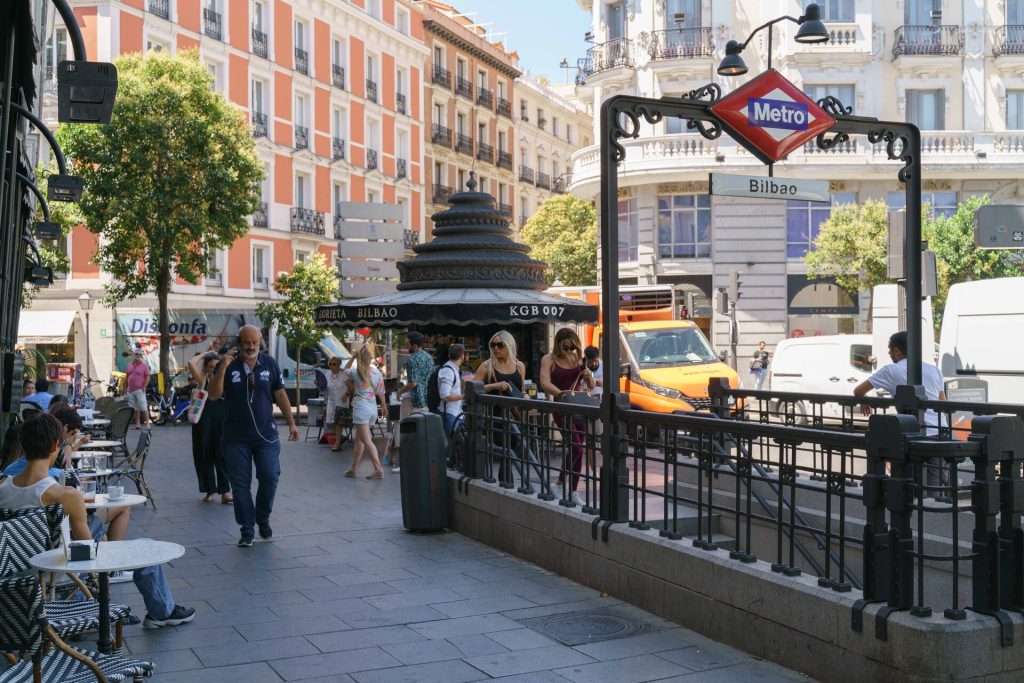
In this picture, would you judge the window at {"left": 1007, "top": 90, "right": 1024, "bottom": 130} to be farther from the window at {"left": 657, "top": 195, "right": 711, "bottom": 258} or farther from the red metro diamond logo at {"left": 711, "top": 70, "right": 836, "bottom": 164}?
the red metro diamond logo at {"left": 711, "top": 70, "right": 836, "bottom": 164}

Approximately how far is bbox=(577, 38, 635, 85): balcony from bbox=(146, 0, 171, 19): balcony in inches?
572

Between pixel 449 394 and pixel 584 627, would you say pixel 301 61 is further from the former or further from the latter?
pixel 584 627

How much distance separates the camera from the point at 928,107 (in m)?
35.7

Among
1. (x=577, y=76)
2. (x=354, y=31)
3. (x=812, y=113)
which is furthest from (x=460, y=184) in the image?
(x=812, y=113)

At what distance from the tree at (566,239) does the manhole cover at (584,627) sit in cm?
4290

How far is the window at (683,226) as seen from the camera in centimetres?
3516

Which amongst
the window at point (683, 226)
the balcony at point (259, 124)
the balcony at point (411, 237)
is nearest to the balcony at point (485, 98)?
the balcony at point (411, 237)

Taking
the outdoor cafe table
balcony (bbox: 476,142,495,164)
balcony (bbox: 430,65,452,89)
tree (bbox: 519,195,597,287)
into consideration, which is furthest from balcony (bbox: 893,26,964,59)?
the outdoor cafe table

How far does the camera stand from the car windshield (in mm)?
19094

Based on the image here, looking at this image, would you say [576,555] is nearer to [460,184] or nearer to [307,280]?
[307,280]

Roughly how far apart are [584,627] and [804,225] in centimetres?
3027

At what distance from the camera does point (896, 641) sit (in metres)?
4.89

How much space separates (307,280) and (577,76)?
38.9 feet

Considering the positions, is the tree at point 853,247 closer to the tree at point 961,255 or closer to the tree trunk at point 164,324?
the tree at point 961,255
